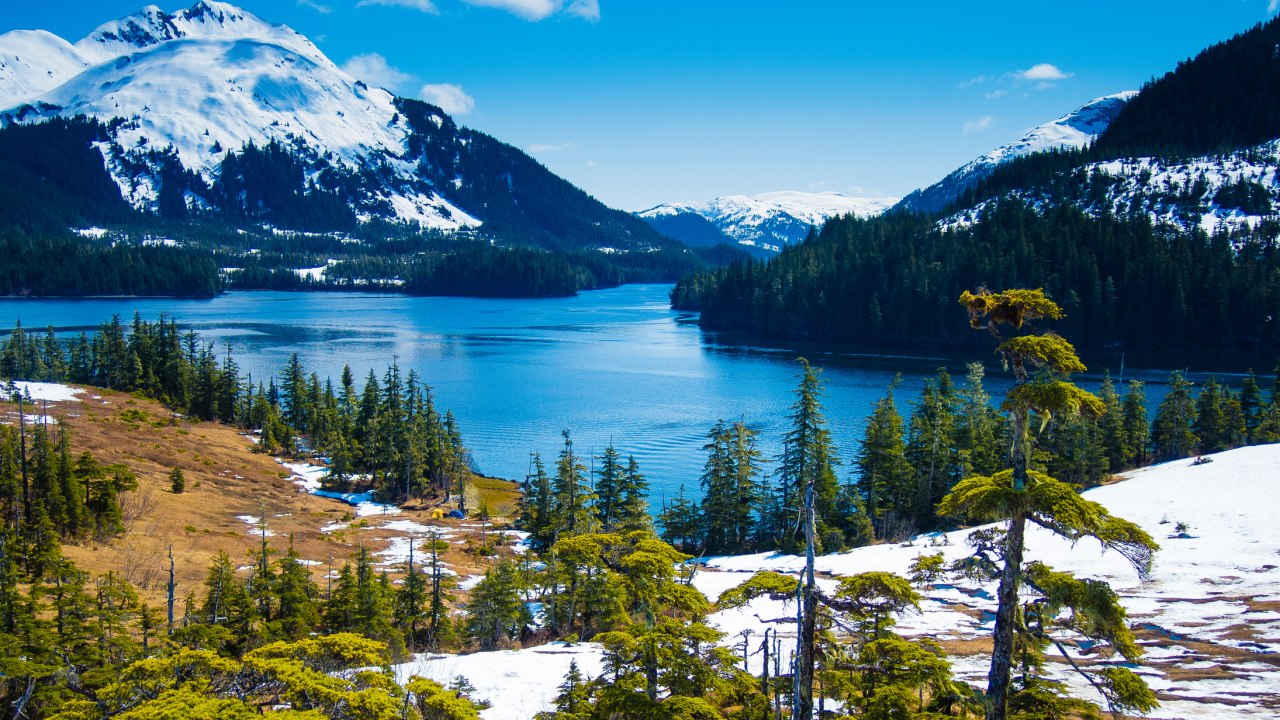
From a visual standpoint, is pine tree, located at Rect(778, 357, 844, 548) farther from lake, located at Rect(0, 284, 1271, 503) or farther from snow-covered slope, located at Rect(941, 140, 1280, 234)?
snow-covered slope, located at Rect(941, 140, 1280, 234)

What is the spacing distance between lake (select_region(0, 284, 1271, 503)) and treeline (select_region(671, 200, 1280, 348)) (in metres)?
15.0

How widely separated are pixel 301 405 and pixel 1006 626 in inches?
3366

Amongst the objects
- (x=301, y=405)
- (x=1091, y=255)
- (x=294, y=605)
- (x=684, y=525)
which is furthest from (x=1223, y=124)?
(x=294, y=605)

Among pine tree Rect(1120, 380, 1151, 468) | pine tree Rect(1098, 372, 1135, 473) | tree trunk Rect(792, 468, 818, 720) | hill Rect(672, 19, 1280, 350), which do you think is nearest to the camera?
tree trunk Rect(792, 468, 818, 720)

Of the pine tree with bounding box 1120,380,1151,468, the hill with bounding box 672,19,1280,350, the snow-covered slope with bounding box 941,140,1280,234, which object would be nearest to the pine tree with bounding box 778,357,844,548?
the pine tree with bounding box 1120,380,1151,468

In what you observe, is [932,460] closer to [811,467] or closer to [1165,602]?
[811,467]

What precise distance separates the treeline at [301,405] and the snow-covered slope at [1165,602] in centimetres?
3185

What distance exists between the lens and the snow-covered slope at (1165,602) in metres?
19.3

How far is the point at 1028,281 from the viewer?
134m

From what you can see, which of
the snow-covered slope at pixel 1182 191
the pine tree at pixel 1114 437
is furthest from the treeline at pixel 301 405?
the snow-covered slope at pixel 1182 191

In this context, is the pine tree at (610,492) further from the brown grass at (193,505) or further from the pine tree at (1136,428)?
the pine tree at (1136,428)

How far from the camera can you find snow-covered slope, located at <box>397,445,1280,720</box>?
63.5 feet

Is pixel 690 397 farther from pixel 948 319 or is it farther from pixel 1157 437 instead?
pixel 948 319

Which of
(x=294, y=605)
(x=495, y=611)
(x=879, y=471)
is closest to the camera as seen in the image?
(x=294, y=605)
